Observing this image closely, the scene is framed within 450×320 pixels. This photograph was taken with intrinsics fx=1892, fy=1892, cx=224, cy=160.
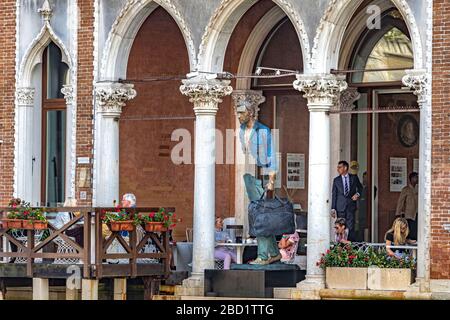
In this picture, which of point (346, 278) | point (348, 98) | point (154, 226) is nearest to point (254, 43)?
point (348, 98)

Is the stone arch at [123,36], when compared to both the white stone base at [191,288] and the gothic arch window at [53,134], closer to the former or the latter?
the gothic arch window at [53,134]

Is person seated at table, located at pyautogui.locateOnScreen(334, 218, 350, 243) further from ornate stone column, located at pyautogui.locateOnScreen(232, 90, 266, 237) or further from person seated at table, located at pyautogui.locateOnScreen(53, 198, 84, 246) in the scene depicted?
person seated at table, located at pyautogui.locateOnScreen(53, 198, 84, 246)

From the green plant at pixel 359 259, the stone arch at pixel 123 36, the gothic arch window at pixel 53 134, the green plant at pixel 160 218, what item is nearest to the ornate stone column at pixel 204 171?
the green plant at pixel 160 218

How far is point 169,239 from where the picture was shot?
28656mm

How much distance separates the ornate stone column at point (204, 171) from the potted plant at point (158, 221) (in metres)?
0.43

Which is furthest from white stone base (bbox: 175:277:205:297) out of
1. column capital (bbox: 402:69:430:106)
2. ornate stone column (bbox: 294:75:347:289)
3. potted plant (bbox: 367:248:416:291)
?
column capital (bbox: 402:69:430:106)

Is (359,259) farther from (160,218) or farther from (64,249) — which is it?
(64,249)

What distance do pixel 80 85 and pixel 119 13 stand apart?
1.37 meters

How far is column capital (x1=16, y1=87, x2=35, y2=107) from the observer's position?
30562mm

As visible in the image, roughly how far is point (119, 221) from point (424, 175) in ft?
14.8

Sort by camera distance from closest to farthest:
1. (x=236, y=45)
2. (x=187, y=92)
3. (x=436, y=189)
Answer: (x=436, y=189)
(x=187, y=92)
(x=236, y=45)

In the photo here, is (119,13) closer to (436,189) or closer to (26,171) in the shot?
(26,171)

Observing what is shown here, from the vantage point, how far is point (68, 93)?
99.1 feet
